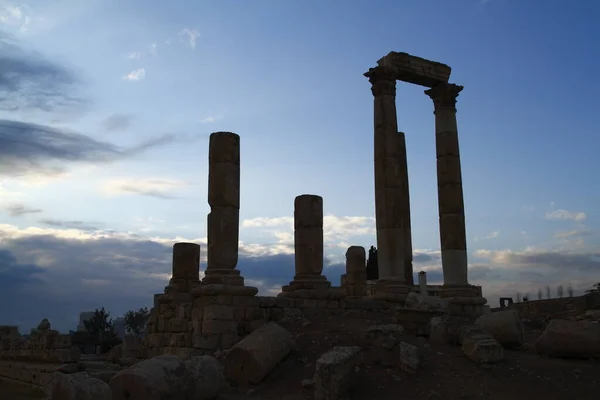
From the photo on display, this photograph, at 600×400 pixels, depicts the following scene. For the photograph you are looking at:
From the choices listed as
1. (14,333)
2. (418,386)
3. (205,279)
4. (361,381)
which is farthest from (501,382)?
(14,333)

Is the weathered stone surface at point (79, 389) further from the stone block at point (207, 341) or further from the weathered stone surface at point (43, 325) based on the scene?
the weathered stone surface at point (43, 325)

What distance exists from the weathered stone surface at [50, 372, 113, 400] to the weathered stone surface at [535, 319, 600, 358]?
388 inches

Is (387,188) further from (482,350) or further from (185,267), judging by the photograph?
(482,350)

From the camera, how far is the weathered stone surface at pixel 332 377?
10.9 meters

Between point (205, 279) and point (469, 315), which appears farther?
point (469, 315)

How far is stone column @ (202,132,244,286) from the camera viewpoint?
15.7m

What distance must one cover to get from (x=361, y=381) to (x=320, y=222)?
795 cm

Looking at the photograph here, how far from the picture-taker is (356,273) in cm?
A: 2384

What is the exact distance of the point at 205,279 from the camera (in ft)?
51.5

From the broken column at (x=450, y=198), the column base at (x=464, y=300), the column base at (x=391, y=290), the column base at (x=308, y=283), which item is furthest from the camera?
the broken column at (x=450, y=198)

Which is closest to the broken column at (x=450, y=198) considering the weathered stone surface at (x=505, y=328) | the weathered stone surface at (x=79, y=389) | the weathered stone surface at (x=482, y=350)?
the weathered stone surface at (x=505, y=328)

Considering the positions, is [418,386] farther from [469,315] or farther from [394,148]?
[394,148]

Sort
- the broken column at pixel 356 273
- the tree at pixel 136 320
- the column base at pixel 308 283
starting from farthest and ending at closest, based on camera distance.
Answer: the tree at pixel 136 320 < the broken column at pixel 356 273 < the column base at pixel 308 283

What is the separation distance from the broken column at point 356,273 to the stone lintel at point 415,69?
6992 mm
